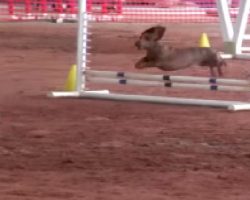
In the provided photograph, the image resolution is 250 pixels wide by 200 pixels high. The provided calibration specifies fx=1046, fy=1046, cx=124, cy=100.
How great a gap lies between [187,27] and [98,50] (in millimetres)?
6619

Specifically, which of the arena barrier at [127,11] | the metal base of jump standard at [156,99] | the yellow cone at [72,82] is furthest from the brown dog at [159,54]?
the arena barrier at [127,11]

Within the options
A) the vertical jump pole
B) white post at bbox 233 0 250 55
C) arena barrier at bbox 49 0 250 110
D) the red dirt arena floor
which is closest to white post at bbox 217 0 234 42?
the vertical jump pole

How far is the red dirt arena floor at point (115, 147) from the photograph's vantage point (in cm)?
712

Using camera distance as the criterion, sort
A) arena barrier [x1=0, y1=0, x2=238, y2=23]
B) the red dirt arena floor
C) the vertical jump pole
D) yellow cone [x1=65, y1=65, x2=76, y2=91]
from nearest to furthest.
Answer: the red dirt arena floor < yellow cone [x1=65, y1=65, x2=76, y2=91] < the vertical jump pole < arena barrier [x1=0, y1=0, x2=238, y2=23]

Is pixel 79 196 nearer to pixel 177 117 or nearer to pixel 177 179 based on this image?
pixel 177 179

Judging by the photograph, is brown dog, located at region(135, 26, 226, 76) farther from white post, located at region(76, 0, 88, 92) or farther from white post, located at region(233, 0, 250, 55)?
white post, located at region(233, 0, 250, 55)

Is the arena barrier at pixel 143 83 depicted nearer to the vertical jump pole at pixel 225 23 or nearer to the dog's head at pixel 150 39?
the dog's head at pixel 150 39

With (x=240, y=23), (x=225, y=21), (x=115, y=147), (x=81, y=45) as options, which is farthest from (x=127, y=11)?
(x=115, y=147)

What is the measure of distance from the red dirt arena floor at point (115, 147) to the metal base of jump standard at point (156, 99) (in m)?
0.09

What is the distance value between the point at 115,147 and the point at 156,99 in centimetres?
287

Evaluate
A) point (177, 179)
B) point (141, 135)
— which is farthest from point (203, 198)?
point (141, 135)

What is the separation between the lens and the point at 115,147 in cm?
880

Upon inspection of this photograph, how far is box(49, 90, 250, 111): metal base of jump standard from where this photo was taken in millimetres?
11202

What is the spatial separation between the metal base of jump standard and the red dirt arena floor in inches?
3.7
